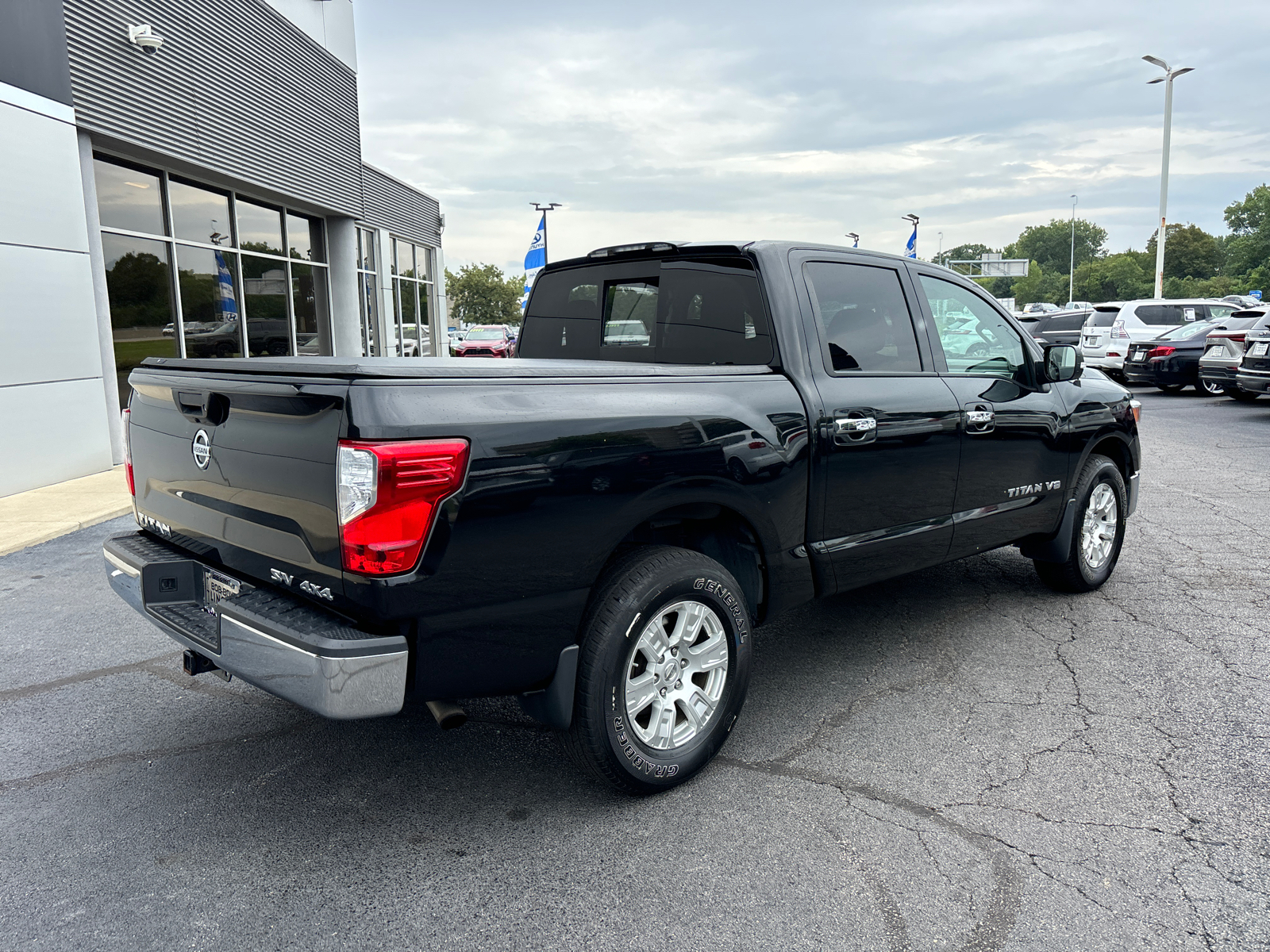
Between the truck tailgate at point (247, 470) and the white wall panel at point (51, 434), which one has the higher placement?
the truck tailgate at point (247, 470)

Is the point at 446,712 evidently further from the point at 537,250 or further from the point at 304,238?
the point at 537,250

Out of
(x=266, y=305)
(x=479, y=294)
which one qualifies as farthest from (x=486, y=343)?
(x=479, y=294)

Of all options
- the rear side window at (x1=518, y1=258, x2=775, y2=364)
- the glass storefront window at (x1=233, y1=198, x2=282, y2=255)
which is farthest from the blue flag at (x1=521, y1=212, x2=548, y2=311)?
the rear side window at (x1=518, y1=258, x2=775, y2=364)

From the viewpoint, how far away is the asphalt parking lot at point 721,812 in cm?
250

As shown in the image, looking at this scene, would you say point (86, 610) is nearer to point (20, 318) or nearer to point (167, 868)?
point (167, 868)

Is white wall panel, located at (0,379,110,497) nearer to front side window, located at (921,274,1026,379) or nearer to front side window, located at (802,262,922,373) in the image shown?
front side window, located at (802,262,922,373)

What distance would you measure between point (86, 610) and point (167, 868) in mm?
3282

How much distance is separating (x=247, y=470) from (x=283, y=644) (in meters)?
0.59

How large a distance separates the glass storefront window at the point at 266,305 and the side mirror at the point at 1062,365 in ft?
46.1

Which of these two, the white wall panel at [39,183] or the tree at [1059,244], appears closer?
the white wall panel at [39,183]

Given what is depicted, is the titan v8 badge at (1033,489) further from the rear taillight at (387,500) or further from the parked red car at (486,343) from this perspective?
the parked red car at (486,343)

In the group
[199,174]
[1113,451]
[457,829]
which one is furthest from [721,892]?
[199,174]

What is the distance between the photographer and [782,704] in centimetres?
395

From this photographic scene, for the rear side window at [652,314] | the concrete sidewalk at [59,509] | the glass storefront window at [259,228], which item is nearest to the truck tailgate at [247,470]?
the rear side window at [652,314]
